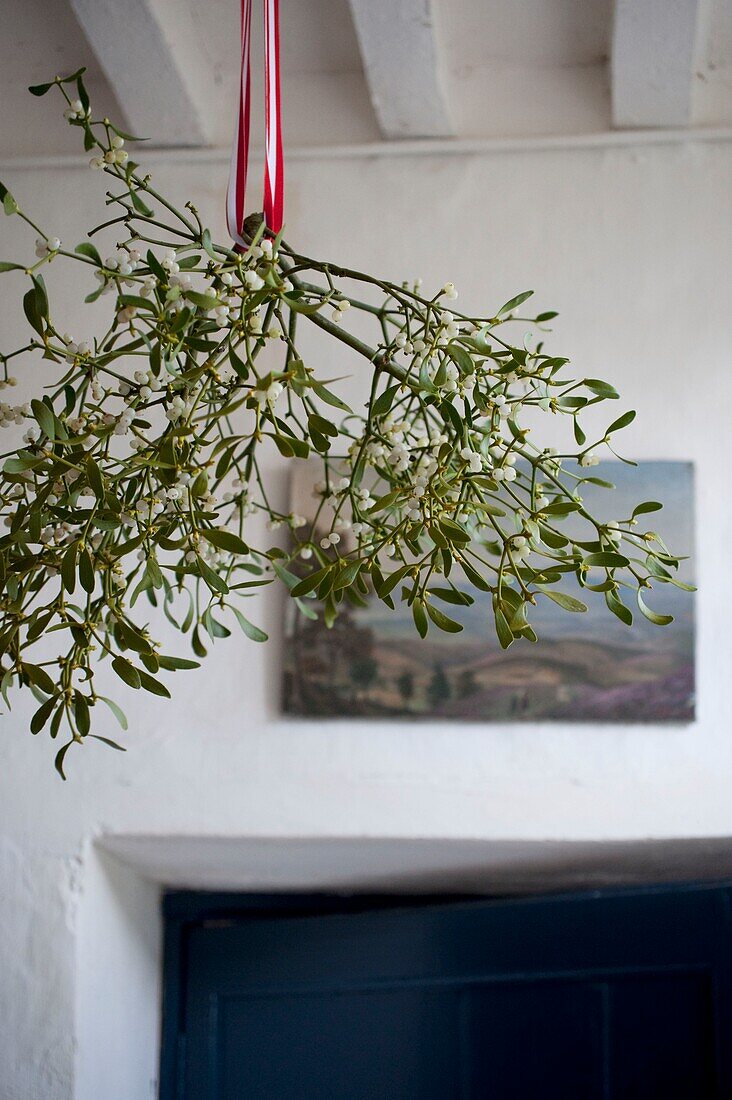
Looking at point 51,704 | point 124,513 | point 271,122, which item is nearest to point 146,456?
point 124,513

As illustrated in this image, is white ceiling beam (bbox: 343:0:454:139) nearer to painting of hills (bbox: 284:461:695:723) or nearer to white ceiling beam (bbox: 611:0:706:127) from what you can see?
white ceiling beam (bbox: 611:0:706:127)

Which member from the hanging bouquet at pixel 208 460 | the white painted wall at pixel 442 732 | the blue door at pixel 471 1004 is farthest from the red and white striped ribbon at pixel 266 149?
the blue door at pixel 471 1004

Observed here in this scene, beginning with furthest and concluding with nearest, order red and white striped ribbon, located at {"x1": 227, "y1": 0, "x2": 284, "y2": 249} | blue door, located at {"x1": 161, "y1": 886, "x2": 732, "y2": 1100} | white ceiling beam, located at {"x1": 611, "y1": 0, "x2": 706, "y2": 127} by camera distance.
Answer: blue door, located at {"x1": 161, "y1": 886, "x2": 732, "y2": 1100}, white ceiling beam, located at {"x1": 611, "y1": 0, "x2": 706, "y2": 127}, red and white striped ribbon, located at {"x1": 227, "y1": 0, "x2": 284, "y2": 249}

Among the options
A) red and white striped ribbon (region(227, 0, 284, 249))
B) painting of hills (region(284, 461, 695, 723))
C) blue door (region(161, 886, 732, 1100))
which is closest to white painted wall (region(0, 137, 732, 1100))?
painting of hills (region(284, 461, 695, 723))

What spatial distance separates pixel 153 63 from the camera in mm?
1813

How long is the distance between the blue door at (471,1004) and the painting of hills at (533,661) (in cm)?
48

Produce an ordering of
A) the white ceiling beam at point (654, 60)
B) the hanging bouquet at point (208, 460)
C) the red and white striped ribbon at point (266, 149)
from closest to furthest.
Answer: the hanging bouquet at point (208, 460) < the red and white striped ribbon at point (266, 149) < the white ceiling beam at point (654, 60)

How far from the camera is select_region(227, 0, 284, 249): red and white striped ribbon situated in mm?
890

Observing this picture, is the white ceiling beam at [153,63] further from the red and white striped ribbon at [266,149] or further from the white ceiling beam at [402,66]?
the red and white striped ribbon at [266,149]

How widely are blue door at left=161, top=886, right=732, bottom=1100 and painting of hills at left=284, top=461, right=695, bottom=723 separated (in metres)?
0.48

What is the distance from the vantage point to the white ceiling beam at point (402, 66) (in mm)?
1711

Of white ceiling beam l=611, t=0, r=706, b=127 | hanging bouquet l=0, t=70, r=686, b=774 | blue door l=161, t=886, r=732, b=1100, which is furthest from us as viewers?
blue door l=161, t=886, r=732, b=1100

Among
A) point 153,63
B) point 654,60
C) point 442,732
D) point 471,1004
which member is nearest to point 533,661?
point 442,732

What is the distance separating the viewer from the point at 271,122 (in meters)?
0.99
